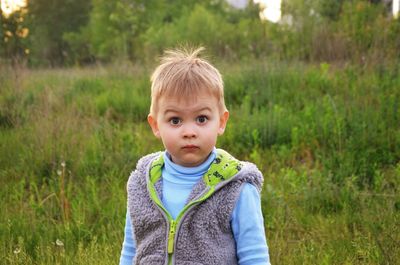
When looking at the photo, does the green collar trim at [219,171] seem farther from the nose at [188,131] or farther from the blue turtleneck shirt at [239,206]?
the nose at [188,131]

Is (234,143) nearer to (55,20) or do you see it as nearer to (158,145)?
(158,145)

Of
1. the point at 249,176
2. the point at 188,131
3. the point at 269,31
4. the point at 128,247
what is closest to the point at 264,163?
the point at 128,247

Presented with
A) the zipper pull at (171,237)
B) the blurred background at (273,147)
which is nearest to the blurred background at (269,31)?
the blurred background at (273,147)

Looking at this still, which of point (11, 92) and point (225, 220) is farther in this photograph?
point (11, 92)

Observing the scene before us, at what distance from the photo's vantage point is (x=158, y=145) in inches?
188

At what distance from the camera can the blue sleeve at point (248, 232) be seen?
1712mm

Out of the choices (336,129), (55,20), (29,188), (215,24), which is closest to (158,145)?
(29,188)

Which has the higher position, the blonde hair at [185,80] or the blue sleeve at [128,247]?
the blonde hair at [185,80]

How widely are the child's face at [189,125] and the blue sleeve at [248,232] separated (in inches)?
8.9

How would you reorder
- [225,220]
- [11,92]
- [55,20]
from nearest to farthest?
[225,220] → [11,92] → [55,20]

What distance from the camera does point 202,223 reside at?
5.74 ft

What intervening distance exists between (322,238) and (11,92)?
4279 millimetres

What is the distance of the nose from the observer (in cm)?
173

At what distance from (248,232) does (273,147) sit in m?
2.96
